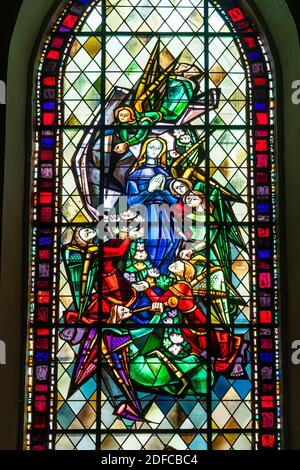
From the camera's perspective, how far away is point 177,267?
10062mm

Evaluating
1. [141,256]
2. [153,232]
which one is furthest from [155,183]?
[141,256]

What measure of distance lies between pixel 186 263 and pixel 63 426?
1.37m

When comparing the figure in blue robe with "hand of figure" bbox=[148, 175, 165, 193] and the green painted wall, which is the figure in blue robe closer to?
"hand of figure" bbox=[148, 175, 165, 193]

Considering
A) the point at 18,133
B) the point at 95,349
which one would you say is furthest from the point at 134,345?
the point at 18,133

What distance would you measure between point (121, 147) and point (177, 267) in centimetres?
95

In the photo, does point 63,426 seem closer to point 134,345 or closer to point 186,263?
point 134,345

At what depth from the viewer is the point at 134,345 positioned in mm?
9914

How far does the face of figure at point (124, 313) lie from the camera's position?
9.98 m

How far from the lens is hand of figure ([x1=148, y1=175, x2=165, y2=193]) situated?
10.2 m

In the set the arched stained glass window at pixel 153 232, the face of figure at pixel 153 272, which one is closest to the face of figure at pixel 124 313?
the arched stained glass window at pixel 153 232

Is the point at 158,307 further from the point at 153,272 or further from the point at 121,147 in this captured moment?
the point at 121,147
